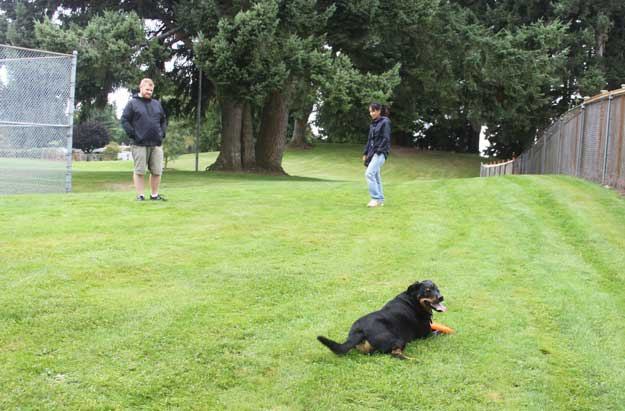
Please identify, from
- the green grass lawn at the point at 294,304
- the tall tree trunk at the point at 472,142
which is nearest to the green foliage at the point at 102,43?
the green grass lawn at the point at 294,304

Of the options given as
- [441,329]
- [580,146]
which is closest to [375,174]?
[441,329]

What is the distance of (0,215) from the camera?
8602 millimetres

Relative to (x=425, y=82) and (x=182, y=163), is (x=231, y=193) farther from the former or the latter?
(x=182, y=163)

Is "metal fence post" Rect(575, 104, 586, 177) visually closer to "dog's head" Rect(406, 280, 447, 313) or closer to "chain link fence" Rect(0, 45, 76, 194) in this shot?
"chain link fence" Rect(0, 45, 76, 194)

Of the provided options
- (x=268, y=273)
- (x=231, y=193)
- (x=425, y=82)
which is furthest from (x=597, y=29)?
(x=268, y=273)

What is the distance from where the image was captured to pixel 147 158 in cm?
1046

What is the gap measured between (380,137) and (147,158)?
374 cm

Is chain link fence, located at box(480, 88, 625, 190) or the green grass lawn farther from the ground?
chain link fence, located at box(480, 88, 625, 190)

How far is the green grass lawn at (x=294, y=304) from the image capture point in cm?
382

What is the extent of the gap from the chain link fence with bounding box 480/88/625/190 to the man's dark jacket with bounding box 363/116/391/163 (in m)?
4.24

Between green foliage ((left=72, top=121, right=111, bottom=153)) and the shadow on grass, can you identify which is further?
green foliage ((left=72, top=121, right=111, bottom=153))

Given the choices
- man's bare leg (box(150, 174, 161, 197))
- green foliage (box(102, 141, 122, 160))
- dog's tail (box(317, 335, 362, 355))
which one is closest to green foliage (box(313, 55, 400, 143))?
man's bare leg (box(150, 174, 161, 197))

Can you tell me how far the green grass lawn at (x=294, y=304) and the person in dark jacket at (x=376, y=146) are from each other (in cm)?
59

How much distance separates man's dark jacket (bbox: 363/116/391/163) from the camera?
10.1 m
